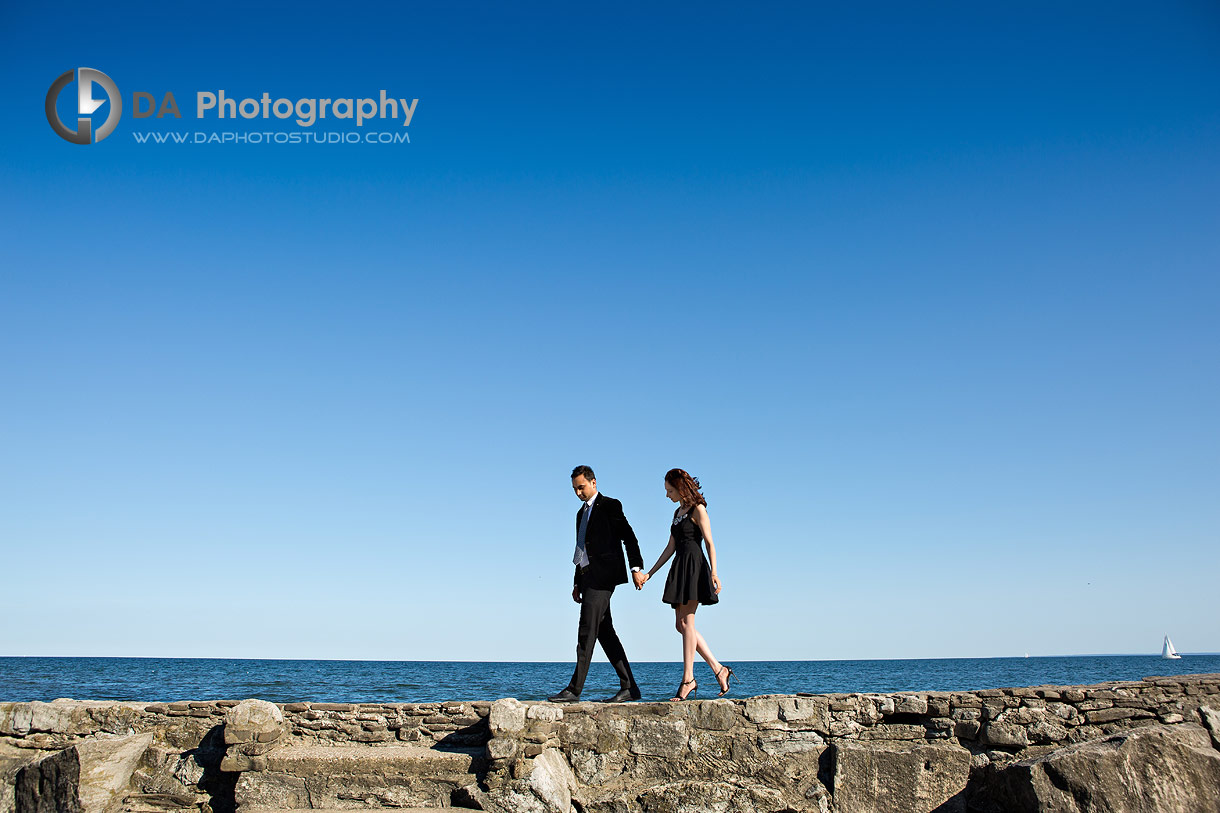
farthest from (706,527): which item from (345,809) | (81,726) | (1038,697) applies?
(81,726)

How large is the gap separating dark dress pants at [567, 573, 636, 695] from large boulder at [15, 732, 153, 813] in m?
3.10

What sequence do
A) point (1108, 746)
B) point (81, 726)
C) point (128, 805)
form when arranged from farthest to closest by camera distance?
point (81, 726) → point (128, 805) → point (1108, 746)

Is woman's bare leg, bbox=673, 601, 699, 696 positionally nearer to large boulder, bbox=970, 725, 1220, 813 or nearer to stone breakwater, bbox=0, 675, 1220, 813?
stone breakwater, bbox=0, 675, 1220, 813

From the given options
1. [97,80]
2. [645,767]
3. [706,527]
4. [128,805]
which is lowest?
[128,805]

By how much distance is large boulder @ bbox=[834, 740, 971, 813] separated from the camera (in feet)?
→ 16.6

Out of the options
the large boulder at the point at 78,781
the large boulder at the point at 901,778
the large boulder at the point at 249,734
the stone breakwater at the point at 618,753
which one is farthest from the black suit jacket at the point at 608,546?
the large boulder at the point at 78,781

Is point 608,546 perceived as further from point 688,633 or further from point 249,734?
point 249,734

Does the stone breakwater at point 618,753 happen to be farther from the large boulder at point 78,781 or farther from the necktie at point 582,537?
the necktie at point 582,537

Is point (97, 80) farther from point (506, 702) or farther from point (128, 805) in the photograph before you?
point (506, 702)

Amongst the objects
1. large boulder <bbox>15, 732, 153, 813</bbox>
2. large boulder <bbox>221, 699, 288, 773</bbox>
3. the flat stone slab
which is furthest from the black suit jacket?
large boulder <bbox>15, 732, 153, 813</bbox>

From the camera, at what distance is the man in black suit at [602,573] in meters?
5.88

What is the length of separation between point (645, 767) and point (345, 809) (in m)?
1.91

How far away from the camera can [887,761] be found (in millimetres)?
5145

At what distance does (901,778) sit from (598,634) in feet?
7.31
